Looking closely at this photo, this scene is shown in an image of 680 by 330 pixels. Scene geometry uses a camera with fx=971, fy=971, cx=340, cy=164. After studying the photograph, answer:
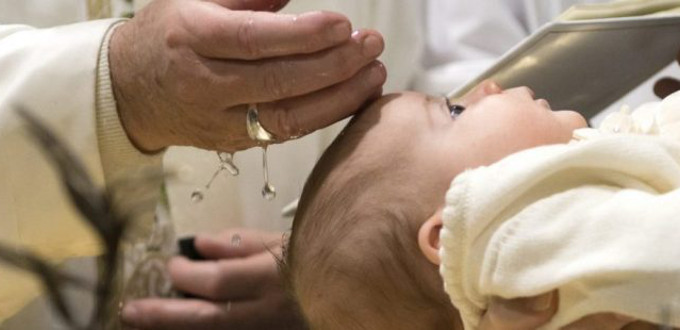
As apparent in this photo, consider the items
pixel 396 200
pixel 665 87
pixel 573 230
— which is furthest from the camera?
pixel 665 87

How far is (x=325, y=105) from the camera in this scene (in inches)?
31.2

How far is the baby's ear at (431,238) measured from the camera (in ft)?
2.26

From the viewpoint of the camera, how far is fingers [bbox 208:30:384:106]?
2.51 ft

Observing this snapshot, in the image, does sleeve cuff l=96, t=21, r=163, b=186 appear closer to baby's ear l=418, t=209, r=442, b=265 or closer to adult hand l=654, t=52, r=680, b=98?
baby's ear l=418, t=209, r=442, b=265

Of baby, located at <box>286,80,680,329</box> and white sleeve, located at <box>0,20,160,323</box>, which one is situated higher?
baby, located at <box>286,80,680,329</box>

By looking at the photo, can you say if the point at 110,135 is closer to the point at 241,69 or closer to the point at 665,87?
the point at 241,69

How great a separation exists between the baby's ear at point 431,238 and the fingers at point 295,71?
0.50ft

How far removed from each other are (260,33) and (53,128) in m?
0.29

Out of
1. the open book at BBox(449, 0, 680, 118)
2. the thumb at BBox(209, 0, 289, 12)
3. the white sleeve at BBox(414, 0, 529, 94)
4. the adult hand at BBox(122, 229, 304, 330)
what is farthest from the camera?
the white sleeve at BBox(414, 0, 529, 94)

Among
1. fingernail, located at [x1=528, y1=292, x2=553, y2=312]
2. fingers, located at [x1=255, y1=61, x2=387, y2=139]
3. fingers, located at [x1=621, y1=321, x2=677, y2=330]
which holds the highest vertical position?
fingers, located at [x1=255, y1=61, x2=387, y2=139]

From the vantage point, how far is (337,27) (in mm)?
753

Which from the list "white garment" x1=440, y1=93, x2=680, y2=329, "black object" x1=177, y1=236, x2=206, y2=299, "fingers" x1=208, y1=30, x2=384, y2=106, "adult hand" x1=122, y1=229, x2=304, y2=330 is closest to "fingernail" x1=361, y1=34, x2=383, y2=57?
"fingers" x1=208, y1=30, x2=384, y2=106

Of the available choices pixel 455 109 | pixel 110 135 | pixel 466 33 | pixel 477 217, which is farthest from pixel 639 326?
pixel 466 33

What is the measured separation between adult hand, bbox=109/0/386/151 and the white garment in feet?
0.51
